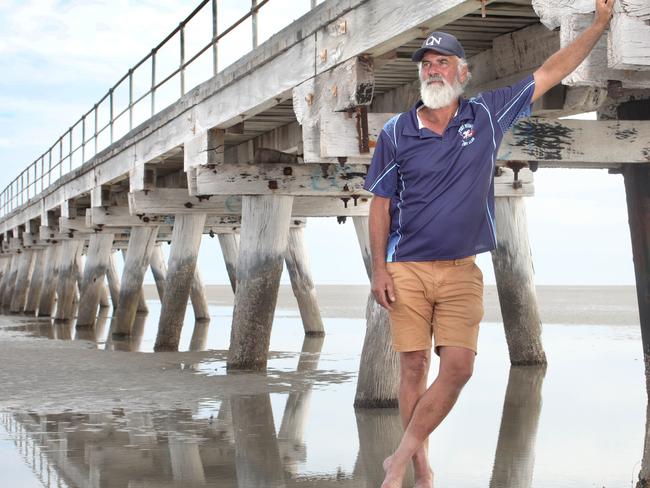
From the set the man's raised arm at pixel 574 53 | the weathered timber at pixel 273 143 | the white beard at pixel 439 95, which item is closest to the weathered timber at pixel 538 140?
the man's raised arm at pixel 574 53

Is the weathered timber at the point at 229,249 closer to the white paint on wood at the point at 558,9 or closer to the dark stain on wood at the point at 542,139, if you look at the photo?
the dark stain on wood at the point at 542,139

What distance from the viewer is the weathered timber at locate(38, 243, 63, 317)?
2905cm

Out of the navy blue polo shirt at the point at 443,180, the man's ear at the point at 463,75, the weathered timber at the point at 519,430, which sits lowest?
the weathered timber at the point at 519,430

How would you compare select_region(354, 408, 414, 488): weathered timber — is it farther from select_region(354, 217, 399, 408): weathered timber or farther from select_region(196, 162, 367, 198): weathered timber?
select_region(196, 162, 367, 198): weathered timber

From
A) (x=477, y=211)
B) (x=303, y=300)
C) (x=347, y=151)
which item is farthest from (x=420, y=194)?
(x=303, y=300)

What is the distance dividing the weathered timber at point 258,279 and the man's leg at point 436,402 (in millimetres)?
7323

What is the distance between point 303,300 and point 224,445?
12276 mm

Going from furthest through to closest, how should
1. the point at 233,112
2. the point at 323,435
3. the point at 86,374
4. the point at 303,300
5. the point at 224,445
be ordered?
the point at 303,300
the point at 86,374
the point at 233,112
the point at 323,435
the point at 224,445

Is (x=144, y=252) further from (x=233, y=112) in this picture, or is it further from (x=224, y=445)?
(x=224, y=445)

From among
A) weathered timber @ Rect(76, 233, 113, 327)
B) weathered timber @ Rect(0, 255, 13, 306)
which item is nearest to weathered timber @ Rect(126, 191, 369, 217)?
weathered timber @ Rect(76, 233, 113, 327)

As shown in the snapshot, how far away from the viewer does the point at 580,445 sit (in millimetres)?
7340

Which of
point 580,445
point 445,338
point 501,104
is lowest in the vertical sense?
point 580,445

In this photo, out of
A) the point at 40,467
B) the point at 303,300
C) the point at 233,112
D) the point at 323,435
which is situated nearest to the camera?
the point at 40,467

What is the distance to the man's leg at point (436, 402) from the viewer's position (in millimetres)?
4547
